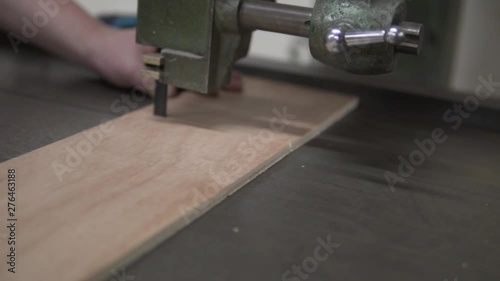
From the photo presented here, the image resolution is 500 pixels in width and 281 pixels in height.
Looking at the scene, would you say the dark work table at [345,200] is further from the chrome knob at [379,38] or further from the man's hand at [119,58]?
the chrome knob at [379,38]

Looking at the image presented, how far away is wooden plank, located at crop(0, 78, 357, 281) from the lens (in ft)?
2.00

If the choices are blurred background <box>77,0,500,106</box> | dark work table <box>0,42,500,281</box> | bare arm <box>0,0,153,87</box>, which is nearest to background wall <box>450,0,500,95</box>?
blurred background <box>77,0,500,106</box>

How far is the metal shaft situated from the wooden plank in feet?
0.57

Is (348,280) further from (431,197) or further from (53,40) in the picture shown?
(53,40)

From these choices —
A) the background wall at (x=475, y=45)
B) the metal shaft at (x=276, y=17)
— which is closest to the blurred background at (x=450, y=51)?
the background wall at (x=475, y=45)

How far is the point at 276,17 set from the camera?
0.91 m

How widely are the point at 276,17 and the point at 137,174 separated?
315mm

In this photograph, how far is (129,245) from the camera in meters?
0.62

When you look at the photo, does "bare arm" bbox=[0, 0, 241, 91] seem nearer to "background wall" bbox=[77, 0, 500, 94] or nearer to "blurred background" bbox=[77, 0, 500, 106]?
"blurred background" bbox=[77, 0, 500, 106]

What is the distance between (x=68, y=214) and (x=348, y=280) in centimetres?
31

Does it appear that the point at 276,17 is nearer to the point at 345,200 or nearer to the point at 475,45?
the point at 345,200

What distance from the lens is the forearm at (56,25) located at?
47.1 inches

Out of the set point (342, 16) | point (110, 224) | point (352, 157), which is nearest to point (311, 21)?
point (342, 16)

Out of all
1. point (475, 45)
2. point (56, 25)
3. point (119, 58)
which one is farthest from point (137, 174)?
point (475, 45)
